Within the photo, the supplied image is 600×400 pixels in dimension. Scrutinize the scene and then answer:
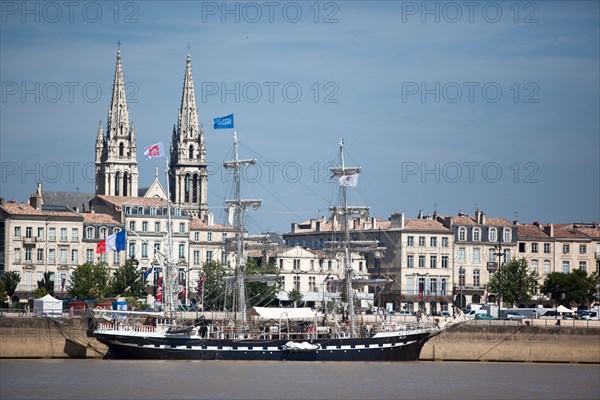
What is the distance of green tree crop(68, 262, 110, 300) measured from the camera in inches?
4695

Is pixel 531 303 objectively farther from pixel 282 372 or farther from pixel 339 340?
pixel 282 372

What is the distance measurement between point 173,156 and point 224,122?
3779 inches

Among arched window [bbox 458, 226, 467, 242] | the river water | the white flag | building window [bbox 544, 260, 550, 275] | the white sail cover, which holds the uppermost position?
the white flag

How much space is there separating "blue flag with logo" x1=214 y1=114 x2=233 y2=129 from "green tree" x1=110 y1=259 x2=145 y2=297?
3006cm

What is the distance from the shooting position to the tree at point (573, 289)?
12606 centimetres

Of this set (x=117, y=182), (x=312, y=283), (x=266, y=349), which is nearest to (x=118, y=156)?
(x=117, y=182)

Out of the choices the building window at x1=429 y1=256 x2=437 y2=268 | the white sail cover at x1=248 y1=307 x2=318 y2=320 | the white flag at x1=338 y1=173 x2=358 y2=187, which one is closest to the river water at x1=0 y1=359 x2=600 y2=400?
the white sail cover at x1=248 y1=307 x2=318 y2=320

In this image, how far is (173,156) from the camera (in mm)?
188625

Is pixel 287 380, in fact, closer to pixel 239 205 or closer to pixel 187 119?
pixel 239 205

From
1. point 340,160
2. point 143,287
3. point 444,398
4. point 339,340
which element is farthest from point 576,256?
point 444,398

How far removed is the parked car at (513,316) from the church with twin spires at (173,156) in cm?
7616

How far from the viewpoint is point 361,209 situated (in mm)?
97438

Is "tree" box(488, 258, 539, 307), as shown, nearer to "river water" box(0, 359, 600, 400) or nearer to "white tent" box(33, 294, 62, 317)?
"river water" box(0, 359, 600, 400)

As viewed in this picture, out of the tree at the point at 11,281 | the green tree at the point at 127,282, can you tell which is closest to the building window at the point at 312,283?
the green tree at the point at 127,282
